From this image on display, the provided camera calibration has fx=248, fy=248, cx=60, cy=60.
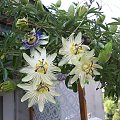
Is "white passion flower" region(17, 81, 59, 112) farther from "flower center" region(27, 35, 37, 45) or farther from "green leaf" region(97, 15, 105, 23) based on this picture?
"green leaf" region(97, 15, 105, 23)

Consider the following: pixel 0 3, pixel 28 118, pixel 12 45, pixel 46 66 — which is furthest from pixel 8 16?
pixel 28 118

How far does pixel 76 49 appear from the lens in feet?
1.68

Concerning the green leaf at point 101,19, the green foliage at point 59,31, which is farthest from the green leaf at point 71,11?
the green leaf at point 101,19

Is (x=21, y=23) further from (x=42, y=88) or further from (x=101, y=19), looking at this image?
(x=101, y=19)

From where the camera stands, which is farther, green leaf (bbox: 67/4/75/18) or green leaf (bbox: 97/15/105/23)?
green leaf (bbox: 97/15/105/23)

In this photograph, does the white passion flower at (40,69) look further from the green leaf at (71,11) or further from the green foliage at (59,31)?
the green leaf at (71,11)

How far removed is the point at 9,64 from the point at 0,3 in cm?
18

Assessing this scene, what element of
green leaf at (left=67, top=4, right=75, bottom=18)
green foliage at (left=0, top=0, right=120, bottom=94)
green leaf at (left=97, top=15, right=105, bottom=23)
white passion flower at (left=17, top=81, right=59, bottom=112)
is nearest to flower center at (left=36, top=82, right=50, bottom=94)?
white passion flower at (left=17, top=81, right=59, bottom=112)

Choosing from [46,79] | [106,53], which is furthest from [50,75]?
[106,53]

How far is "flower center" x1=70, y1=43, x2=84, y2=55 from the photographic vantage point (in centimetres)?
51

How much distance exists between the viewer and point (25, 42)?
0.55m

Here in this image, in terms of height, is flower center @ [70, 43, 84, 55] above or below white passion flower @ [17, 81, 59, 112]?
above

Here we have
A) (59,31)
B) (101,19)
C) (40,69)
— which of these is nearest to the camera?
(40,69)

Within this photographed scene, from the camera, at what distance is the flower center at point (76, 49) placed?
0.51m
